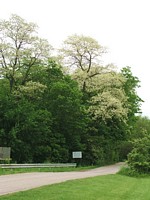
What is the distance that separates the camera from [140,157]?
120 ft

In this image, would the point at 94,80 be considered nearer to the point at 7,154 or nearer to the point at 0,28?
the point at 0,28

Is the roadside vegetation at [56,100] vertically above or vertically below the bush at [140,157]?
above

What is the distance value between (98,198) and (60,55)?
128ft

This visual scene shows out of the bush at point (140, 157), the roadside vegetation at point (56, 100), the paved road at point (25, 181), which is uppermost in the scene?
the roadside vegetation at point (56, 100)

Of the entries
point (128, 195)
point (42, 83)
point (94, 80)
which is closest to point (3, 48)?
point (42, 83)

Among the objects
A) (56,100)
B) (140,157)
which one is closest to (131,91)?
(56,100)

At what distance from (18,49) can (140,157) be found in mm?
18089

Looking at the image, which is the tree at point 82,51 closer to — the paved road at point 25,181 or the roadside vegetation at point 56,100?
the roadside vegetation at point 56,100

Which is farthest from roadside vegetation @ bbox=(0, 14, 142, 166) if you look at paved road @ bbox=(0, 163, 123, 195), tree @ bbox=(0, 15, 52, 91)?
paved road @ bbox=(0, 163, 123, 195)

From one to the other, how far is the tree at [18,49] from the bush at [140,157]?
606 inches

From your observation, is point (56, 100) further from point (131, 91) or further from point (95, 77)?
point (131, 91)

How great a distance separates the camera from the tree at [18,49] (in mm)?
44188

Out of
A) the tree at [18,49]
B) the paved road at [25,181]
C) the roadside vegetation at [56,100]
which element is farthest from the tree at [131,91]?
the paved road at [25,181]

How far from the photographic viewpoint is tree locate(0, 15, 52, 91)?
145ft
